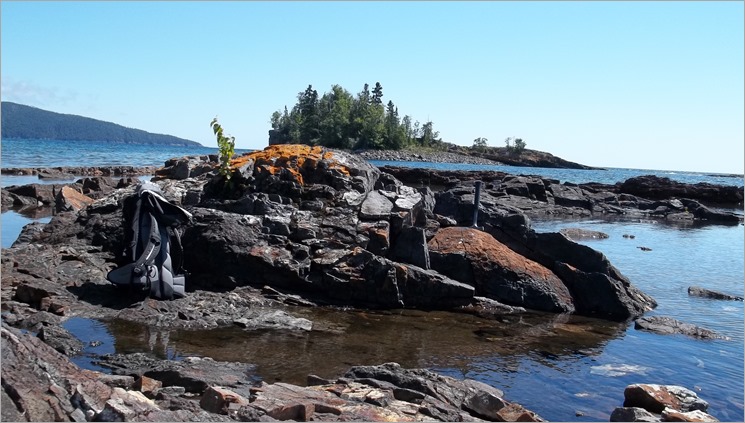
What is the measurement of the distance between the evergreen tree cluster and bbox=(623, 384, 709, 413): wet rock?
10354 cm

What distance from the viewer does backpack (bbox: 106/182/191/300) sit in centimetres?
1035

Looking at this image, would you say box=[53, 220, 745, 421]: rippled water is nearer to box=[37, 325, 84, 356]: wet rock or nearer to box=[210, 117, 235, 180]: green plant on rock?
box=[37, 325, 84, 356]: wet rock

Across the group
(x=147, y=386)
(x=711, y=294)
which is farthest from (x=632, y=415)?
(x=711, y=294)

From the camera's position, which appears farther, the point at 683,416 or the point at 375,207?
the point at 375,207

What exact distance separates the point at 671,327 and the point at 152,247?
392 inches

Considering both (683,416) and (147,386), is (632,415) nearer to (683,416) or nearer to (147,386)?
(683,416)

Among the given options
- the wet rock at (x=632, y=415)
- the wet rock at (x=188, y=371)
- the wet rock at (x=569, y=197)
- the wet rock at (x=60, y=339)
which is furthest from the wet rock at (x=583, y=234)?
the wet rock at (x=60, y=339)

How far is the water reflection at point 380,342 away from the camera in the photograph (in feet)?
27.5

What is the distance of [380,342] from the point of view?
9.66m

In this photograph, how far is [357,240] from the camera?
500 inches

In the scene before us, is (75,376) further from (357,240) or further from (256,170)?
(256,170)

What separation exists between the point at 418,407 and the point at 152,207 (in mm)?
6945

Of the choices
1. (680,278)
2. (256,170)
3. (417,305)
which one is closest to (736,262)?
(680,278)

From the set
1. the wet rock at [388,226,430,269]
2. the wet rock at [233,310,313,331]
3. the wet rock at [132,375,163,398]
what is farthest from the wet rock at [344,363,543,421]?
the wet rock at [388,226,430,269]
